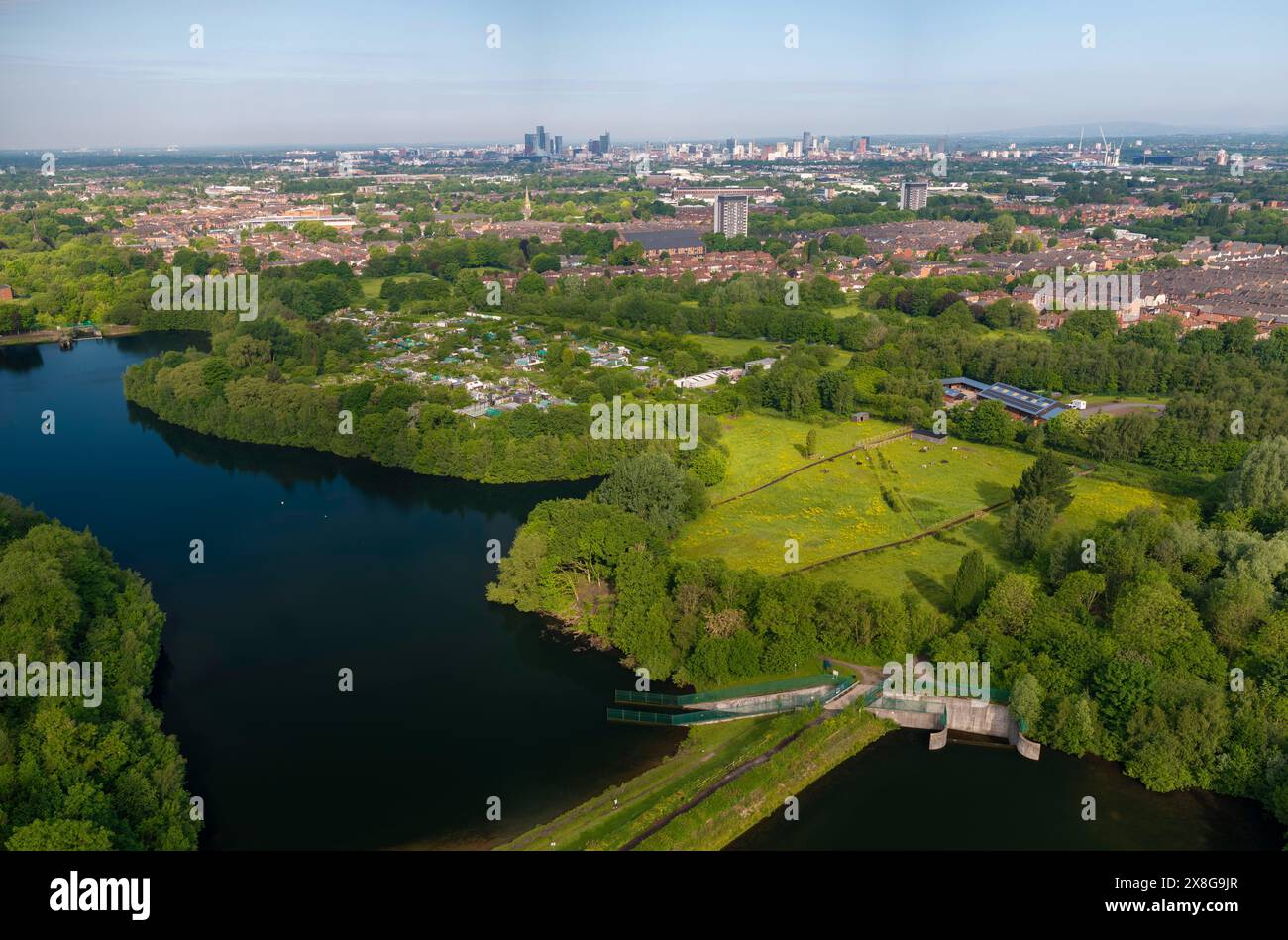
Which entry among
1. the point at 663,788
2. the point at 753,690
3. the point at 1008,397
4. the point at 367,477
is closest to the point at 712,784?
the point at 663,788

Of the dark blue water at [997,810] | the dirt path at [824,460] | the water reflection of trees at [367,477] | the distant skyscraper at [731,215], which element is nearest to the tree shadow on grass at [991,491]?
the dirt path at [824,460]

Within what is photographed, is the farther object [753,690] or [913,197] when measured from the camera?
[913,197]

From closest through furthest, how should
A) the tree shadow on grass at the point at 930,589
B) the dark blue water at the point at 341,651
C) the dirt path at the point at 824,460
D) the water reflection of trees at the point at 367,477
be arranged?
the dark blue water at the point at 341,651 < the tree shadow on grass at the point at 930,589 < the dirt path at the point at 824,460 < the water reflection of trees at the point at 367,477

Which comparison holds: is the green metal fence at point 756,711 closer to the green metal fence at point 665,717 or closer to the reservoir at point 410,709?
the green metal fence at point 665,717

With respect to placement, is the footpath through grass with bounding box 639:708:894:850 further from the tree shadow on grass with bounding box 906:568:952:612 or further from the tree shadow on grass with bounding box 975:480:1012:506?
the tree shadow on grass with bounding box 975:480:1012:506

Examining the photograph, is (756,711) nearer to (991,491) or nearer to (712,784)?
(712,784)

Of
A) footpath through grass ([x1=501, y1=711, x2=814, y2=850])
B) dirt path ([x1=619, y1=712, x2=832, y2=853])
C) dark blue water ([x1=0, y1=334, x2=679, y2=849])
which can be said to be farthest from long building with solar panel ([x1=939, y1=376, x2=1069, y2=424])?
footpath through grass ([x1=501, y1=711, x2=814, y2=850])

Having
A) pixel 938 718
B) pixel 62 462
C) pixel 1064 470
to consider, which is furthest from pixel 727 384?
pixel 62 462
